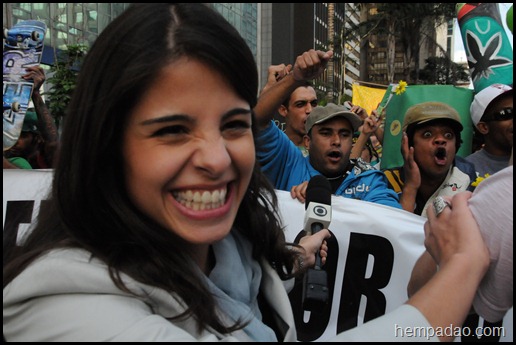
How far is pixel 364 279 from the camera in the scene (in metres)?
2.38

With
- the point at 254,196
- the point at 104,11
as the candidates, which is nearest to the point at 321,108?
the point at 254,196

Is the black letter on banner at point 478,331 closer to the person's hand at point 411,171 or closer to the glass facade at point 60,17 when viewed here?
the person's hand at point 411,171

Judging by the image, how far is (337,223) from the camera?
8.30ft

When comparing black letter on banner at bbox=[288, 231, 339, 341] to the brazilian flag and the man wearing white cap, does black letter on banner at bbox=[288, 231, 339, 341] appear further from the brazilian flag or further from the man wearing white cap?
the brazilian flag

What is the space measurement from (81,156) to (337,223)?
1670 millimetres

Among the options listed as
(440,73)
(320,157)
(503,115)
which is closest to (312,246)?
(320,157)

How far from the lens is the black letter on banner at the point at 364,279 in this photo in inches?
91.2

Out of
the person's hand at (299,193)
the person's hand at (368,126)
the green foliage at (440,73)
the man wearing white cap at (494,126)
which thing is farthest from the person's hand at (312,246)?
the green foliage at (440,73)

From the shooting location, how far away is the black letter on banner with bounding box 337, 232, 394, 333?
232 centimetres

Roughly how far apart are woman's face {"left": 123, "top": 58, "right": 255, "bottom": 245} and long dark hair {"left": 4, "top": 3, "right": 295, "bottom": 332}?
0.03 metres

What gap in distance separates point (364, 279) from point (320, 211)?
0.73 meters

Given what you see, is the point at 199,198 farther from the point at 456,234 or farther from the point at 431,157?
the point at 431,157

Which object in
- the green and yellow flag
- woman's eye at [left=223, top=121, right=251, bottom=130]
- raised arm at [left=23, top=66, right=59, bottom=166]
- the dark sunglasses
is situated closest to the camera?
woman's eye at [left=223, top=121, right=251, bottom=130]

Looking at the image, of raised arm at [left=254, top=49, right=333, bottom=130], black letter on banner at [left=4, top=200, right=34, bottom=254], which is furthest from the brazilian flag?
black letter on banner at [left=4, top=200, right=34, bottom=254]
